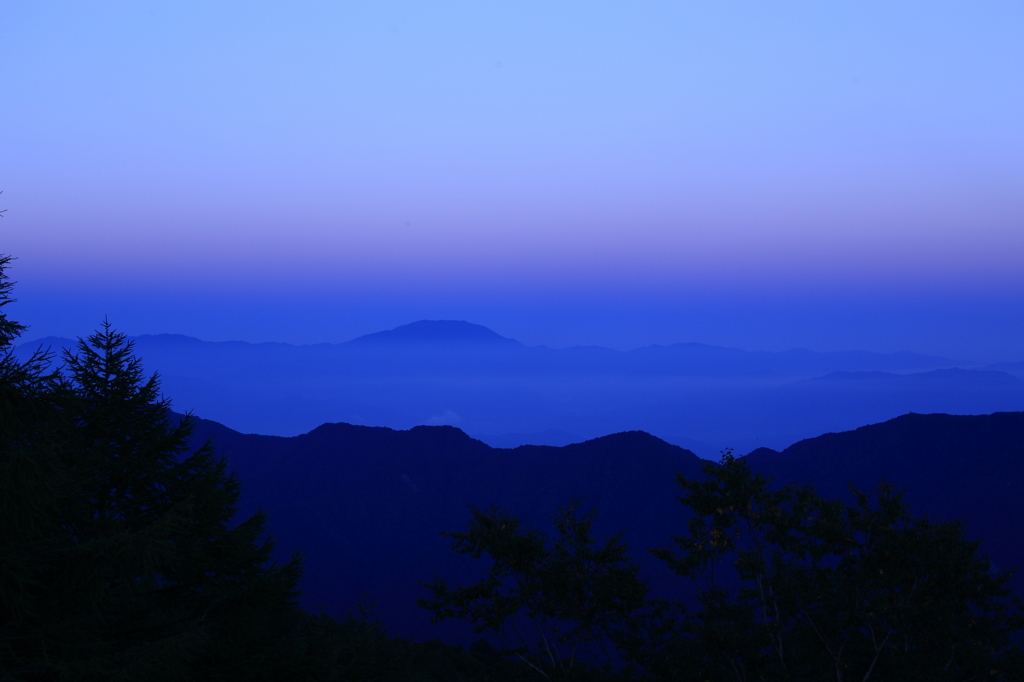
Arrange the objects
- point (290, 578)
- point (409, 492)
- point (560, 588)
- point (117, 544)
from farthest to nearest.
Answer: point (409, 492) < point (560, 588) < point (290, 578) < point (117, 544)

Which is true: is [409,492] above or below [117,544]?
A: below

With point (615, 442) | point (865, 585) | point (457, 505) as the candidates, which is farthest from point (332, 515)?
point (865, 585)

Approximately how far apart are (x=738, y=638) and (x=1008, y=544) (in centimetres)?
5869

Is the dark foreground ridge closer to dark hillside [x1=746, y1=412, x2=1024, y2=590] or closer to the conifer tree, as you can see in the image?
dark hillside [x1=746, y1=412, x2=1024, y2=590]

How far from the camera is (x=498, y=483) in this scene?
290 feet

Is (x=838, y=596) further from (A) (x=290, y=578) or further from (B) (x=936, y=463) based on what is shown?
(B) (x=936, y=463)

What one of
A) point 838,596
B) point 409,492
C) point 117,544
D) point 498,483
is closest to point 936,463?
point 498,483

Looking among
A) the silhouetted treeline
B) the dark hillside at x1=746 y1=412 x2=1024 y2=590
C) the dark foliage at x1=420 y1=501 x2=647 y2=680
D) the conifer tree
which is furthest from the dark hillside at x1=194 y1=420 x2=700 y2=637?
the conifer tree

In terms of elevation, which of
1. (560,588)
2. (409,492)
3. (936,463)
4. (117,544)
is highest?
(117,544)

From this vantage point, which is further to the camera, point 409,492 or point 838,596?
point 409,492

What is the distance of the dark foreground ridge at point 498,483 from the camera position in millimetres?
65562

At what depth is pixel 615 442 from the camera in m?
86.2

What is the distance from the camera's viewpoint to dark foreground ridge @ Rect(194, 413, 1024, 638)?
65562 mm

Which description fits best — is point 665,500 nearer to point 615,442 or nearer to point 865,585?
point 615,442
